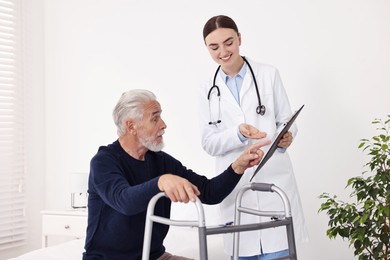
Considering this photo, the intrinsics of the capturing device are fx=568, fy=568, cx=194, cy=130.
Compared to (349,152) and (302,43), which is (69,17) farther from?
(349,152)

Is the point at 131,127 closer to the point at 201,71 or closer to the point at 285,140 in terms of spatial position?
the point at 285,140

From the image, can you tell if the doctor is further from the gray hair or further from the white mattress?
the white mattress

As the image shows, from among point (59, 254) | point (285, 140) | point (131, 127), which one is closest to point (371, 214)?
point (285, 140)

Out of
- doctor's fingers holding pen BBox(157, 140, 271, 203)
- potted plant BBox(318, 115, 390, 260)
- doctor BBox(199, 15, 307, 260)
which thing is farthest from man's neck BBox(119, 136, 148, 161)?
potted plant BBox(318, 115, 390, 260)

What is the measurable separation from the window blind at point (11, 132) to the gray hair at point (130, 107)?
2.47m

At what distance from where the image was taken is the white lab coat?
2350 mm

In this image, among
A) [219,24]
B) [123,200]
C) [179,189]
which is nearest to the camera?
[179,189]

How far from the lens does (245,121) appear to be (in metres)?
2.46

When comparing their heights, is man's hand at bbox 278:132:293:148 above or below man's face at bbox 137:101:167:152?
below

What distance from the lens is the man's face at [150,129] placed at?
2.23 metres

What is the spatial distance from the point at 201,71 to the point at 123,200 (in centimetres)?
216

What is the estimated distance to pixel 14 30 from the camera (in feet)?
15.1

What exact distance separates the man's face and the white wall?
136 centimetres

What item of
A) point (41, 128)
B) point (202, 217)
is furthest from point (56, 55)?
point (202, 217)
